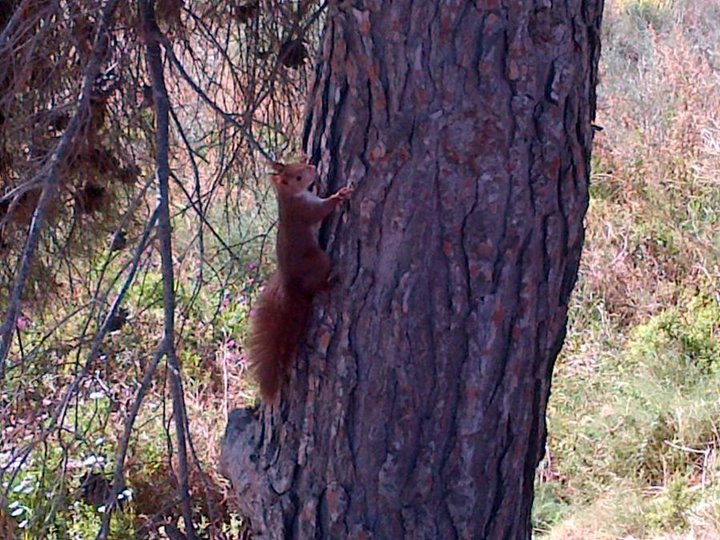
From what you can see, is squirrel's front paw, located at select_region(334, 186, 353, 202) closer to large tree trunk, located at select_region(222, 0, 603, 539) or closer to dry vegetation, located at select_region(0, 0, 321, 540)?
large tree trunk, located at select_region(222, 0, 603, 539)

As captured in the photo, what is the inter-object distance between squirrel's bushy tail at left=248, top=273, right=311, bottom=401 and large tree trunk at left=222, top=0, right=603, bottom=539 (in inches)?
1.0

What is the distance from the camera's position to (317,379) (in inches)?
58.7

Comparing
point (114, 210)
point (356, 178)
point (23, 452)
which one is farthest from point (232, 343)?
point (356, 178)

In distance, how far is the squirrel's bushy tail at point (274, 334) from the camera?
150 centimetres

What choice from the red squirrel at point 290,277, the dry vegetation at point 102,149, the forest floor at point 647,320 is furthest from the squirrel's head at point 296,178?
the forest floor at point 647,320

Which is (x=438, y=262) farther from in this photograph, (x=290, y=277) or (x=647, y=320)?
(x=647, y=320)

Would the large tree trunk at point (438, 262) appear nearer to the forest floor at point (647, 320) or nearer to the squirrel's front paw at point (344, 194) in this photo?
the squirrel's front paw at point (344, 194)

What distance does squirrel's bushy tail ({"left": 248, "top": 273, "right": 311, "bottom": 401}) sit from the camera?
4.92 ft

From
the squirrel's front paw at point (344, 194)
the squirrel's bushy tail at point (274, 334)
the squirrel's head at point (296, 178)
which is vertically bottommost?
the squirrel's bushy tail at point (274, 334)

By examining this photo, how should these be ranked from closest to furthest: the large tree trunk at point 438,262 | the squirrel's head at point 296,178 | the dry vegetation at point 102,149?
the large tree trunk at point 438,262 < the squirrel's head at point 296,178 < the dry vegetation at point 102,149

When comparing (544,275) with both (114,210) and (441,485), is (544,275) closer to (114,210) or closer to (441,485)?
(441,485)

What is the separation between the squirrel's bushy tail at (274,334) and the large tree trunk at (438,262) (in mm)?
24

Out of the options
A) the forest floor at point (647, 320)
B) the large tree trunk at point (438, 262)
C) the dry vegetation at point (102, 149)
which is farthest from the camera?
the forest floor at point (647, 320)

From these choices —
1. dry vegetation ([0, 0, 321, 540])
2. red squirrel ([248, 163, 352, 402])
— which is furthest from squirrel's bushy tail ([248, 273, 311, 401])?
dry vegetation ([0, 0, 321, 540])
